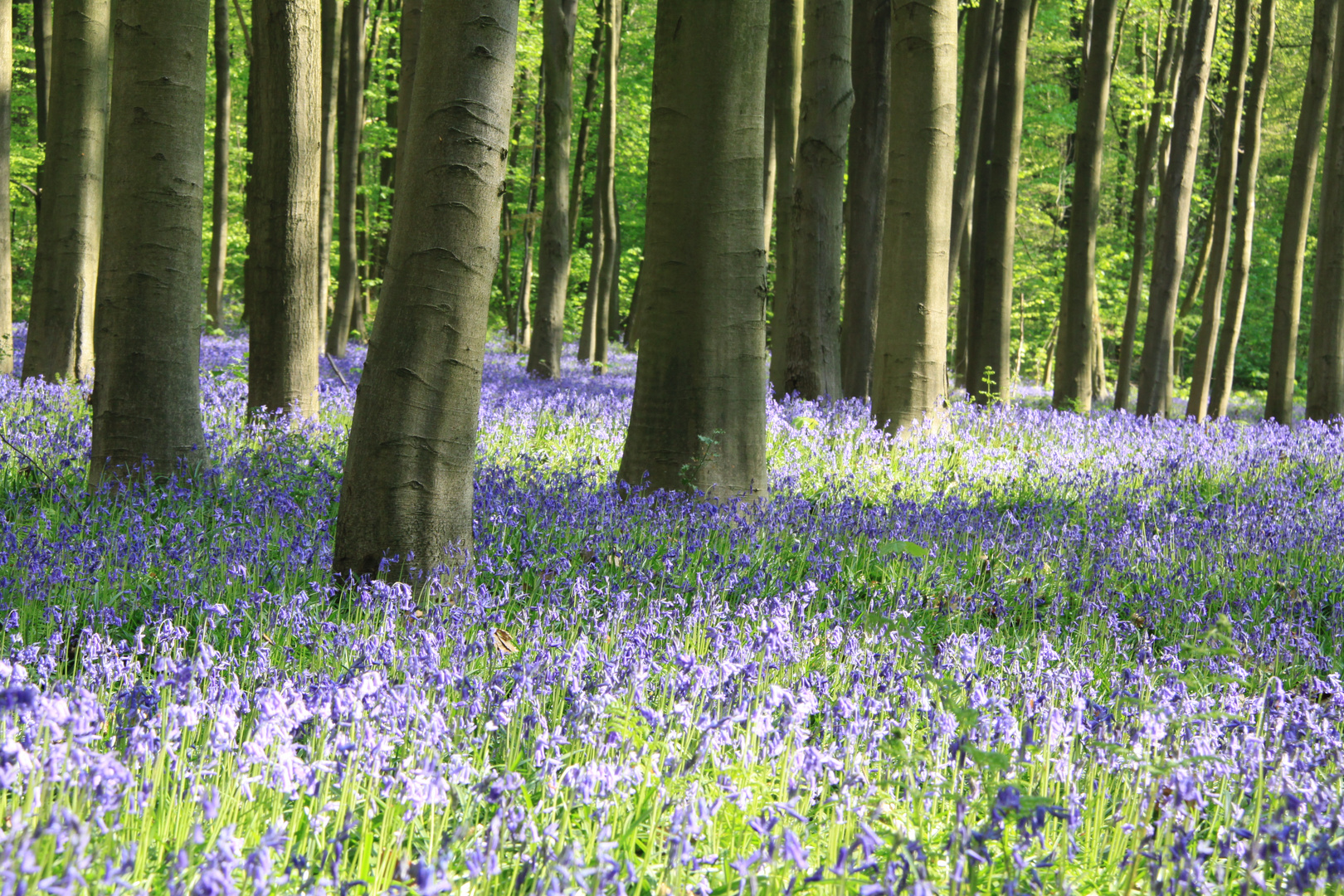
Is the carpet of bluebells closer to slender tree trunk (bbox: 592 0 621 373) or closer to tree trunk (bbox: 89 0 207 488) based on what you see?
tree trunk (bbox: 89 0 207 488)

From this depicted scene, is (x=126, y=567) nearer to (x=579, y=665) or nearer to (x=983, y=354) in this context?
(x=579, y=665)

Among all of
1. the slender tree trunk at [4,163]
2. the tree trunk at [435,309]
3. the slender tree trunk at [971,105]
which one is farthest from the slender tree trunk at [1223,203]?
the slender tree trunk at [4,163]

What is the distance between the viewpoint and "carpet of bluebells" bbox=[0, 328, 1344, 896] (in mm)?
1946

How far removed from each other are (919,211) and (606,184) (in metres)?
12.4

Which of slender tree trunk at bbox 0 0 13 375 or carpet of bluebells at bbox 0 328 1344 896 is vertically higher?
slender tree trunk at bbox 0 0 13 375

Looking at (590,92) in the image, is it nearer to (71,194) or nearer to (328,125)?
(328,125)

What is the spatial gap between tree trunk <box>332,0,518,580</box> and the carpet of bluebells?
276 mm

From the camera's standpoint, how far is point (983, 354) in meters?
13.1

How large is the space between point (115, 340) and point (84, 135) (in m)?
5.80

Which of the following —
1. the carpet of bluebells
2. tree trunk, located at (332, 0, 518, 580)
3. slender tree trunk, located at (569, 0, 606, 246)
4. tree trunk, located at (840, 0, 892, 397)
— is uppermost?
slender tree trunk, located at (569, 0, 606, 246)

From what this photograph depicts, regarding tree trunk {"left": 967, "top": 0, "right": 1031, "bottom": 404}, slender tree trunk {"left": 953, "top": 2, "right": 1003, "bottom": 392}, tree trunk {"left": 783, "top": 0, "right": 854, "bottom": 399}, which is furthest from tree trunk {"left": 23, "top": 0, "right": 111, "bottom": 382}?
slender tree trunk {"left": 953, "top": 2, "right": 1003, "bottom": 392}

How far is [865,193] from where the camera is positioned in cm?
1259

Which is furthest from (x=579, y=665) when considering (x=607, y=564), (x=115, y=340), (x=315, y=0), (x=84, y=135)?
(x=84, y=135)

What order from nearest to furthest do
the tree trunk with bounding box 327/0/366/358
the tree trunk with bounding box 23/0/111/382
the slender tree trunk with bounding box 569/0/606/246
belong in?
the tree trunk with bounding box 23/0/111/382
the tree trunk with bounding box 327/0/366/358
the slender tree trunk with bounding box 569/0/606/246
